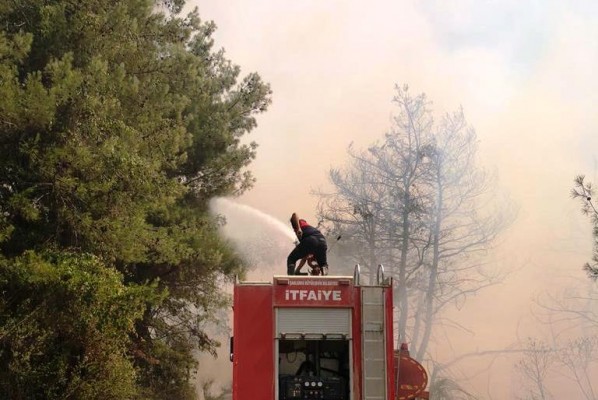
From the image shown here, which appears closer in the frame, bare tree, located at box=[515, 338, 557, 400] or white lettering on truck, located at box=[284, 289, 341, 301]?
white lettering on truck, located at box=[284, 289, 341, 301]

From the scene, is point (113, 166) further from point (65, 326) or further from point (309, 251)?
point (309, 251)

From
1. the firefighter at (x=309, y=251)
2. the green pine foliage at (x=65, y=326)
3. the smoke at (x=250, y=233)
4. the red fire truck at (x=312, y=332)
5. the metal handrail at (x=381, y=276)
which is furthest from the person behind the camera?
the smoke at (x=250, y=233)

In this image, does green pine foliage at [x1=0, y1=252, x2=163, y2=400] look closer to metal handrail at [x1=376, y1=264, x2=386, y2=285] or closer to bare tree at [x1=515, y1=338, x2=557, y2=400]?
metal handrail at [x1=376, y1=264, x2=386, y2=285]

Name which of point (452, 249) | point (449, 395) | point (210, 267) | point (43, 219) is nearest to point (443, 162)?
point (452, 249)

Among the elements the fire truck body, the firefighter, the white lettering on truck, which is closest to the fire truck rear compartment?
the fire truck body

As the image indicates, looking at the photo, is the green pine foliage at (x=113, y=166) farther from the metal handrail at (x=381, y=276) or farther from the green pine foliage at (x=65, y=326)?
the metal handrail at (x=381, y=276)

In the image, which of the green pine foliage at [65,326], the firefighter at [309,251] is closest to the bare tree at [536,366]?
the green pine foliage at [65,326]

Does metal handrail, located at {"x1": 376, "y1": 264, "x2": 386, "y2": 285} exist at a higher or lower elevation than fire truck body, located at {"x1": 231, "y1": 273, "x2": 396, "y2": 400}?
higher

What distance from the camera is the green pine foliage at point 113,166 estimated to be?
11477mm

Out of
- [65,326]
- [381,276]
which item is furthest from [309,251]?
[65,326]

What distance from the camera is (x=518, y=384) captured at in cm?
2453

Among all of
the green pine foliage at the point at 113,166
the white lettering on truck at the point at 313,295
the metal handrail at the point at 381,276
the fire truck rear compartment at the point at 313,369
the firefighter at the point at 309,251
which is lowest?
the fire truck rear compartment at the point at 313,369

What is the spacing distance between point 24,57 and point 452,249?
1554 cm

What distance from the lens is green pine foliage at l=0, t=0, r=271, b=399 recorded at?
11477 mm
